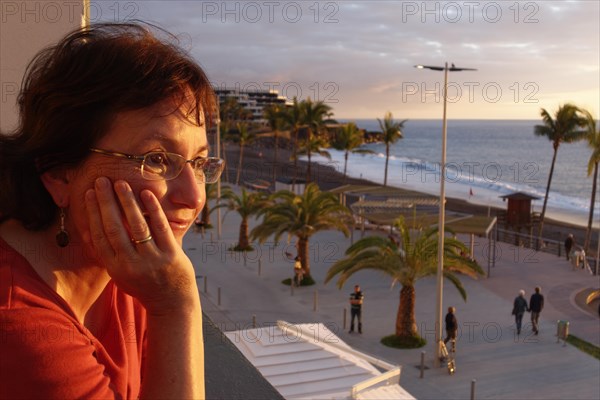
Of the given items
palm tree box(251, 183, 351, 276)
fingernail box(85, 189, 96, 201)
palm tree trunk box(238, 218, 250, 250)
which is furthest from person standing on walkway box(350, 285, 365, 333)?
fingernail box(85, 189, 96, 201)

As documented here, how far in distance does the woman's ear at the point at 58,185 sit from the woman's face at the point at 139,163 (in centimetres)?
2

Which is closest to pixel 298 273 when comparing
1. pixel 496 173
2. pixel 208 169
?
pixel 208 169

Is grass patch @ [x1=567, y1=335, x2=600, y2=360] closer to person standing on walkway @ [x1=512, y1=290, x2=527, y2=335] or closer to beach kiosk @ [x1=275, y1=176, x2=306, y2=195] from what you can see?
person standing on walkway @ [x1=512, y1=290, x2=527, y2=335]

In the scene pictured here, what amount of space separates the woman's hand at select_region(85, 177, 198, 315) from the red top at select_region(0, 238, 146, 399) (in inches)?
5.6

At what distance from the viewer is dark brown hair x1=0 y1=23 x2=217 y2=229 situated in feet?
4.58

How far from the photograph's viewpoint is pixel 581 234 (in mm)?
43375

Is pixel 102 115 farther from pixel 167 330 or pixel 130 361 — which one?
pixel 130 361

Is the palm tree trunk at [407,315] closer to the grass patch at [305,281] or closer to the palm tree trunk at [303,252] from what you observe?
the grass patch at [305,281]

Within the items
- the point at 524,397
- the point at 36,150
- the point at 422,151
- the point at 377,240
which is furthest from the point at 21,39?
the point at 422,151

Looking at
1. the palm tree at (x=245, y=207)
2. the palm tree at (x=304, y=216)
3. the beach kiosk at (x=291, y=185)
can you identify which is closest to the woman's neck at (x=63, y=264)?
the palm tree at (x=304, y=216)

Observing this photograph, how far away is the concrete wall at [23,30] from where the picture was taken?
135 inches

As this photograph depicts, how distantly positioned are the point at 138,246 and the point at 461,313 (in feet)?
62.1

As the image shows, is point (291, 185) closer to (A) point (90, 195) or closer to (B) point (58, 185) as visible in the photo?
(B) point (58, 185)

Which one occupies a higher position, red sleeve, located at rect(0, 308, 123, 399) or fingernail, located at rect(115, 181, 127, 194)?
fingernail, located at rect(115, 181, 127, 194)
